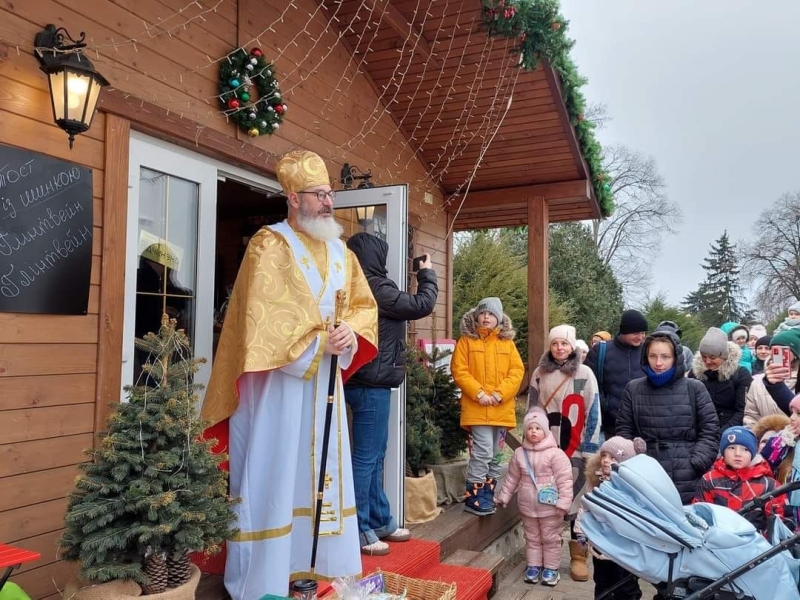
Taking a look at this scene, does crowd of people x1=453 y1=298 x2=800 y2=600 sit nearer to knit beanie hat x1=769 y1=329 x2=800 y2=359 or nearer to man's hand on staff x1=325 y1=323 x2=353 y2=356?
knit beanie hat x1=769 y1=329 x2=800 y2=359

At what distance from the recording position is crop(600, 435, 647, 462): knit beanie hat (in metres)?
3.69

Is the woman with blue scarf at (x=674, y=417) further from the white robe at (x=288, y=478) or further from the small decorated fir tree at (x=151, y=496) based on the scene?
the small decorated fir tree at (x=151, y=496)

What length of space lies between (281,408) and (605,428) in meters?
3.10

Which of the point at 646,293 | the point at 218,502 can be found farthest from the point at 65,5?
the point at 646,293

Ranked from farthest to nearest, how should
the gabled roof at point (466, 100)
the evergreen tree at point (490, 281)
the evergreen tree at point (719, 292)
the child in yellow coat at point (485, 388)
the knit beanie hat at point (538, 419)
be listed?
the evergreen tree at point (719, 292)
the evergreen tree at point (490, 281)
the gabled roof at point (466, 100)
the child in yellow coat at point (485, 388)
the knit beanie hat at point (538, 419)

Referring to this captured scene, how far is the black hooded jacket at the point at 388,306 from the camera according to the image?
12.2 feet

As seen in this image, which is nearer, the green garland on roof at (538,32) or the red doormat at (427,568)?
the red doormat at (427,568)

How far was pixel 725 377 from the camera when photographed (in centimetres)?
452

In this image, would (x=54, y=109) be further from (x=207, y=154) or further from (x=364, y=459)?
(x=364, y=459)

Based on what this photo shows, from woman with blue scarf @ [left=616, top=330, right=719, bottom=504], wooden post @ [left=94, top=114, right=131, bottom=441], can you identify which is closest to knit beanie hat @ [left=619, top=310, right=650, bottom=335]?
woman with blue scarf @ [left=616, top=330, right=719, bottom=504]

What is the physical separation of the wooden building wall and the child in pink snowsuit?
2678 millimetres

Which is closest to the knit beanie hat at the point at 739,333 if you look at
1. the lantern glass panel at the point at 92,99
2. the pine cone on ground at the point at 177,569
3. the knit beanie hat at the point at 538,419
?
the knit beanie hat at the point at 538,419

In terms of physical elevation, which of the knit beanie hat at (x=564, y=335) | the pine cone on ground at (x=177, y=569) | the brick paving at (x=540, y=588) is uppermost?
the knit beanie hat at (x=564, y=335)

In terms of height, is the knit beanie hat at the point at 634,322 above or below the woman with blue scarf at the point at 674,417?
above
